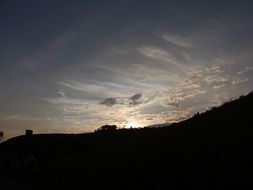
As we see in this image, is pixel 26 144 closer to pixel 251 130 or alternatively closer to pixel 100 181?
pixel 100 181

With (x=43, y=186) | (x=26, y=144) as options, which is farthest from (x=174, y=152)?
(x=26, y=144)

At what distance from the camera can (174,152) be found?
26.3 metres

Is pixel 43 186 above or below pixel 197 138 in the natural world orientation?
below

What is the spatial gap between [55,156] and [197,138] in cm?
4386

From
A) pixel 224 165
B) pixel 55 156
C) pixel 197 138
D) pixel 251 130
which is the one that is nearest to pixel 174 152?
pixel 197 138

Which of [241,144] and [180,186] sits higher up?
[241,144]

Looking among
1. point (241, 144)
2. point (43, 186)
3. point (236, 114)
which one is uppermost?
point (236, 114)

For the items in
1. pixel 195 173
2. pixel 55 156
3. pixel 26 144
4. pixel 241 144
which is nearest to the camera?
pixel 195 173

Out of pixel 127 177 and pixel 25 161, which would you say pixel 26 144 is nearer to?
pixel 25 161

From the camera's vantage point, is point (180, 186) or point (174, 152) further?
point (174, 152)

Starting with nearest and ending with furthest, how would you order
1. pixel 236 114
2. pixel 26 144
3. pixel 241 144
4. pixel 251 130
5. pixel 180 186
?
pixel 180 186 → pixel 241 144 → pixel 251 130 → pixel 236 114 → pixel 26 144

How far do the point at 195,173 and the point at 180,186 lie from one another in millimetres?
1853

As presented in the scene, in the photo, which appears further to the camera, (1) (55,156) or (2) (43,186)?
(1) (55,156)

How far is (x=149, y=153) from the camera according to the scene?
1187 inches
